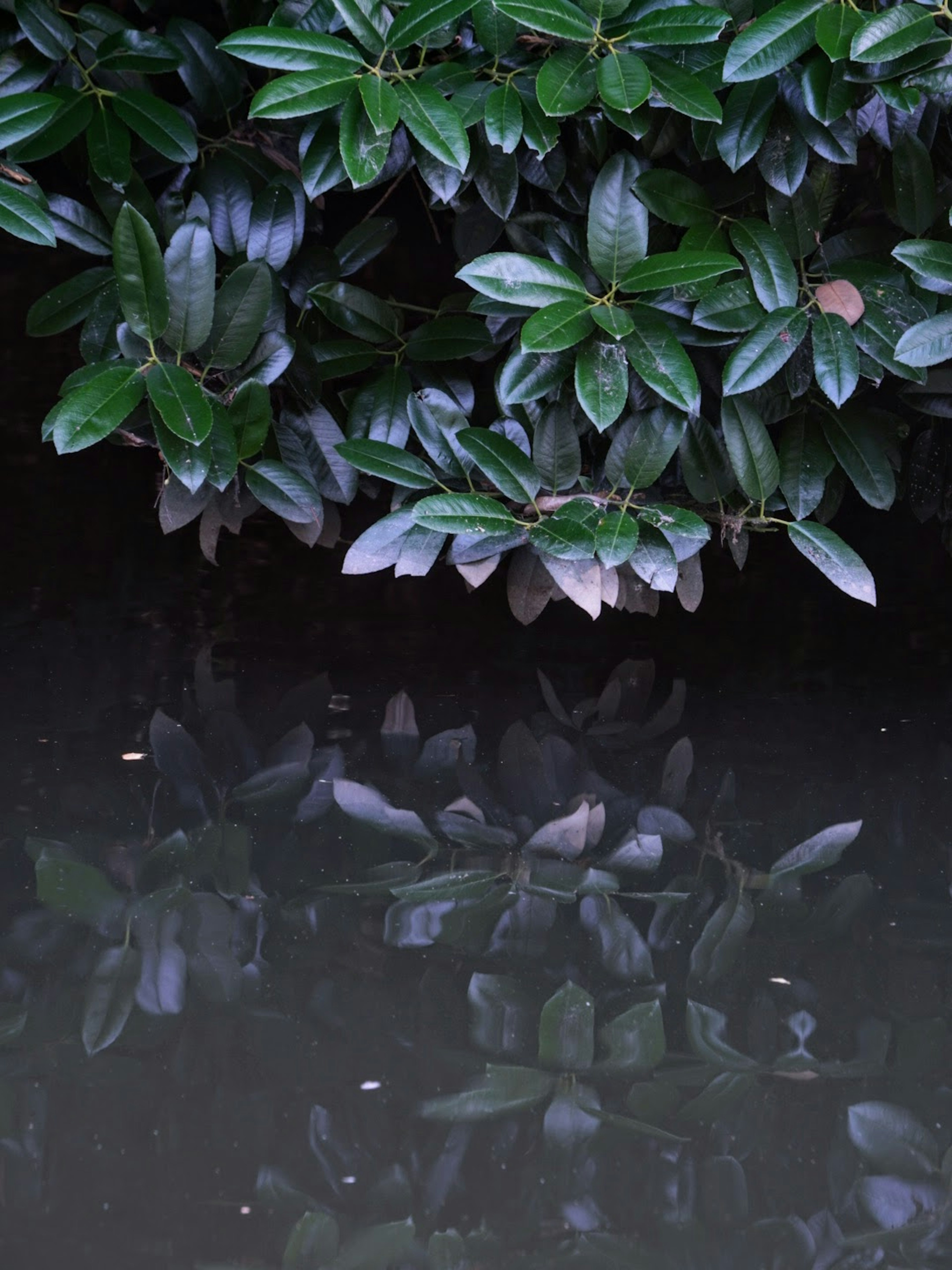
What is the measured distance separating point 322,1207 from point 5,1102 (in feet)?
1.09

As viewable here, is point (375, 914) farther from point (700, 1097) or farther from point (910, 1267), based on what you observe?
point (910, 1267)

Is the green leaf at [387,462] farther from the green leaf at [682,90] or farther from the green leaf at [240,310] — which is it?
the green leaf at [682,90]

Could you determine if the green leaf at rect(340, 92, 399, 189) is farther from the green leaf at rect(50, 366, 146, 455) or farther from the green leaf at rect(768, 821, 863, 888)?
the green leaf at rect(768, 821, 863, 888)

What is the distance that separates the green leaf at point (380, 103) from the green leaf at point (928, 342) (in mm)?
767

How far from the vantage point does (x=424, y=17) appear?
5.59 feet

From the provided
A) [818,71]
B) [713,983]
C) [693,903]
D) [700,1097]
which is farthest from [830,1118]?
[818,71]

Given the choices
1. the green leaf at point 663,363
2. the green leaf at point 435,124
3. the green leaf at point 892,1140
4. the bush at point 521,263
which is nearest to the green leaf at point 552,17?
the bush at point 521,263

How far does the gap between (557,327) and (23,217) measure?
747 mm

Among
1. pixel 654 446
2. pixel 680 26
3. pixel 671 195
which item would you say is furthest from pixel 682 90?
pixel 654 446

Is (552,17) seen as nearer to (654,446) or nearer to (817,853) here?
(654,446)

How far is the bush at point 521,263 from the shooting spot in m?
1.73

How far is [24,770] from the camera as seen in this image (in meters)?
1.88

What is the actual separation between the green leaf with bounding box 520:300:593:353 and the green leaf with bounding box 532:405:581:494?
18 centimetres

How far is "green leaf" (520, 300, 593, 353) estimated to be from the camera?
68.4 inches
